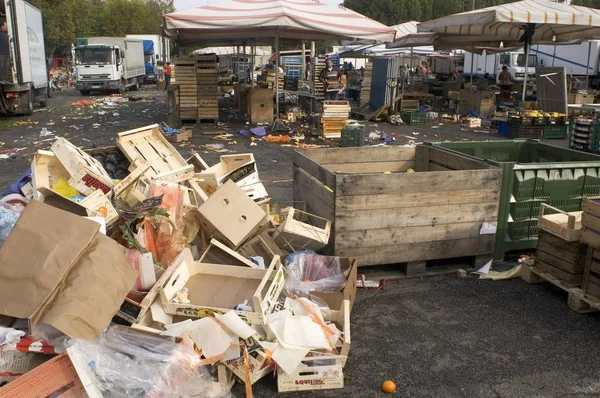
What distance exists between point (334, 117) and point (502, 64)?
2279 cm

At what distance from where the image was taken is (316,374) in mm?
3316

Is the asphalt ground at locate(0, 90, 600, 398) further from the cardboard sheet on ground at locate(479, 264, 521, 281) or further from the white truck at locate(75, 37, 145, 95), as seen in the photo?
the white truck at locate(75, 37, 145, 95)

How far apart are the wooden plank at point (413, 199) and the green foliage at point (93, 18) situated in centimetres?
4307

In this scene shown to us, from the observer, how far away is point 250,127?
1444 cm

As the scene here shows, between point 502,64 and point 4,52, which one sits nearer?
point 4,52

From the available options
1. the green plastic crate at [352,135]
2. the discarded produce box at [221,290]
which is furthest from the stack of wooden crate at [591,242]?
the green plastic crate at [352,135]

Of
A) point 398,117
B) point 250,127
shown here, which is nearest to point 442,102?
point 398,117

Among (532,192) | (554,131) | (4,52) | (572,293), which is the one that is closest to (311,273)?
(572,293)

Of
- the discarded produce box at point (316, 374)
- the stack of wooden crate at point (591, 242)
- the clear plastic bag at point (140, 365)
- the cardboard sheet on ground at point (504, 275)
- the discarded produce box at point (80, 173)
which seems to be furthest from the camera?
the cardboard sheet on ground at point (504, 275)

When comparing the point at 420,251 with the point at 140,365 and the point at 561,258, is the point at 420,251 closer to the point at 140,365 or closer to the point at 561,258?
the point at 561,258

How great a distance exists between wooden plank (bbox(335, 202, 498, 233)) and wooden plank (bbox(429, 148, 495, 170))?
1.53 feet

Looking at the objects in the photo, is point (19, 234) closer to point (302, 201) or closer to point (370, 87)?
point (302, 201)

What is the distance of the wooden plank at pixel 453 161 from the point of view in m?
5.27

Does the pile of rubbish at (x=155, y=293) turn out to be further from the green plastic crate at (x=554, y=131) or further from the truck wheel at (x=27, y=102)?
the truck wheel at (x=27, y=102)
